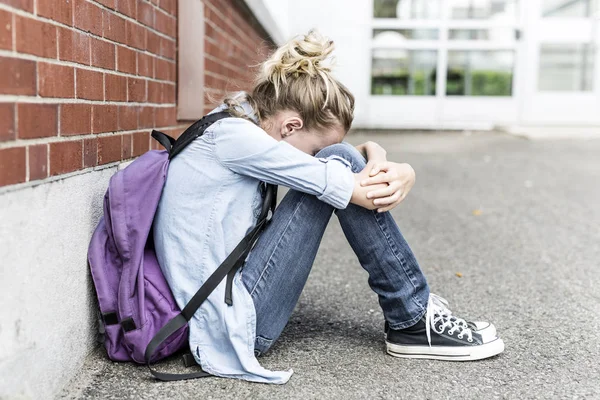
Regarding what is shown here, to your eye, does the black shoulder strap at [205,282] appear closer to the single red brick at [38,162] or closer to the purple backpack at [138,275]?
the purple backpack at [138,275]

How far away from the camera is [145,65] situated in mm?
2836

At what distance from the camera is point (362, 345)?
254 cm

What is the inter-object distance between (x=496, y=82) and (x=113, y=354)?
434 inches

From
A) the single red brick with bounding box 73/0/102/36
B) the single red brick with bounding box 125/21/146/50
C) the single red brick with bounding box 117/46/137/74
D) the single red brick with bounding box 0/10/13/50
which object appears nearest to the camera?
the single red brick with bounding box 0/10/13/50

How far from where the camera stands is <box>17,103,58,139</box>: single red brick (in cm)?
167

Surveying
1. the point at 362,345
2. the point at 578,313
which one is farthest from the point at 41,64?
the point at 578,313

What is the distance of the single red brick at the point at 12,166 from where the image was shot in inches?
62.1

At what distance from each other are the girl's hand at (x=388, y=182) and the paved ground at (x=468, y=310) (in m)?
0.55

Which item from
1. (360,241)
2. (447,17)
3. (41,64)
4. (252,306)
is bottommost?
(252,306)

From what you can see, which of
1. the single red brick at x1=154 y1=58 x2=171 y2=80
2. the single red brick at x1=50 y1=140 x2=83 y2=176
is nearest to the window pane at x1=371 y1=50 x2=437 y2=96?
the single red brick at x1=154 y1=58 x2=171 y2=80

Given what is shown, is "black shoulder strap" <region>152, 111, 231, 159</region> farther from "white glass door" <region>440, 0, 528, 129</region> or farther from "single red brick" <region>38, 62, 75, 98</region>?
"white glass door" <region>440, 0, 528, 129</region>

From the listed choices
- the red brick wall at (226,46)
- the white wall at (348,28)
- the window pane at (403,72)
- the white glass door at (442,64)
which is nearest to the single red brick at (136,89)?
the red brick wall at (226,46)

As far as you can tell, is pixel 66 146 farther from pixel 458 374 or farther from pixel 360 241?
pixel 458 374

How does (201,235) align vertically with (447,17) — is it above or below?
below
